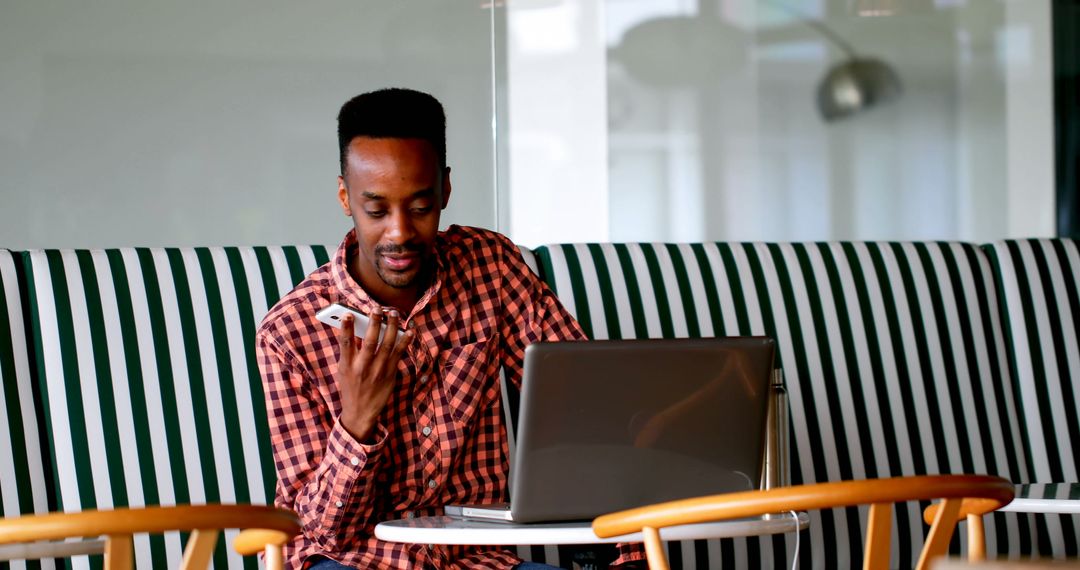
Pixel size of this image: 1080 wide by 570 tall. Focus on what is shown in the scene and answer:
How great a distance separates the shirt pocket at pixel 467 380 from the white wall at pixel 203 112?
1142 mm

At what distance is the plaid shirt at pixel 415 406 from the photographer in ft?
5.35

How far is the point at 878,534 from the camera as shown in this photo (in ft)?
3.42

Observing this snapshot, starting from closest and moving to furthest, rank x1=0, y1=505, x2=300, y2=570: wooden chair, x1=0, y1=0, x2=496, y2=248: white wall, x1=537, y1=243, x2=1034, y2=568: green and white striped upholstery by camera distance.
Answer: x1=0, y1=505, x2=300, y2=570: wooden chair, x1=537, y1=243, x2=1034, y2=568: green and white striped upholstery, x1=0, y1=0, x2=496, y2=248: white wall

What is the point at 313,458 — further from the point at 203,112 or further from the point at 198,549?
the point at 203,112

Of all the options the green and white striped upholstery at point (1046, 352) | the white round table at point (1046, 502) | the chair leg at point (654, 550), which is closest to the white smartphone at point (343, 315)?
the chair leg at point (654, 550)

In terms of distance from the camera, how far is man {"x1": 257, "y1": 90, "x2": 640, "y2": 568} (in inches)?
→ 62.2

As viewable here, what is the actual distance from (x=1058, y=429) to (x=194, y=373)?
1618 millimetres

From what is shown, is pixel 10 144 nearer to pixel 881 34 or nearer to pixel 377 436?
pixel 377 436

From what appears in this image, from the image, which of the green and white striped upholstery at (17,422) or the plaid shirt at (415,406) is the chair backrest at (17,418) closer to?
the green and white striped upholstery at (17,422)

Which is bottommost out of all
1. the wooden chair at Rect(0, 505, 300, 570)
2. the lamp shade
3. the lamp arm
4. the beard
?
the wooden chair at Rect(0, 505, 300, 570)

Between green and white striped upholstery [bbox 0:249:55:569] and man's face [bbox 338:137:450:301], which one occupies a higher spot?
man's face [bbox 338:137:450:301]

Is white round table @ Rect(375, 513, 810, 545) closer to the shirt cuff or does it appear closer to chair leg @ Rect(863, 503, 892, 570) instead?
the shirt cuff

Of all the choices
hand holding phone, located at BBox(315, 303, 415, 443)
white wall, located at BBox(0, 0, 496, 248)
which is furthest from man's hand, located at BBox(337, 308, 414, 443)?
white wall, located at BBox(0, 0, 496, 248)

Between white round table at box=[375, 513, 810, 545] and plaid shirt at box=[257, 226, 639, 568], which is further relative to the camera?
plaid shirt at box=[257, 226, 639, 568]
